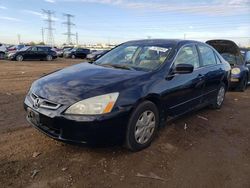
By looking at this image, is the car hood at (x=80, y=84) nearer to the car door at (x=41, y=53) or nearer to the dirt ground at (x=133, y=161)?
the dirt ground at (x=133, y=161)

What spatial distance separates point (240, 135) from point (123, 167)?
7.98 feet

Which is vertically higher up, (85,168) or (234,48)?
(234,48)

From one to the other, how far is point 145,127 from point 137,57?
4.49ft

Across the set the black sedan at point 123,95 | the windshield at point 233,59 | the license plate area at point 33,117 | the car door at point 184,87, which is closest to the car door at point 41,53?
the windshield at point 233,59

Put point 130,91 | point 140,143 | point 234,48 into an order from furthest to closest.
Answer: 1. point 234,48
2. point 140,143
3. point 130,91

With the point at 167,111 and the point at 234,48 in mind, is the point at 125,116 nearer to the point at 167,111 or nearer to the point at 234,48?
the point at 167,111

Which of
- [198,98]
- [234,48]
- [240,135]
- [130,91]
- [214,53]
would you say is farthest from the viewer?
[234,48]

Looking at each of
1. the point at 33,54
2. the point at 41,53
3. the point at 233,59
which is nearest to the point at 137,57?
the point at 233,59

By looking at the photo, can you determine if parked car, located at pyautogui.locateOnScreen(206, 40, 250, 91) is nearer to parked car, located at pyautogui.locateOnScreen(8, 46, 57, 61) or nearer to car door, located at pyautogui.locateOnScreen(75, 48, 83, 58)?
parked car, located at pyautogui.locateOnScreen(8, 46, 57, 61)

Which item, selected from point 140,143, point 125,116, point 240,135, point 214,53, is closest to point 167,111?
point 140,143

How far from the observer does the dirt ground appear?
3018mm

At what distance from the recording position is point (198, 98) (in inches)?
197

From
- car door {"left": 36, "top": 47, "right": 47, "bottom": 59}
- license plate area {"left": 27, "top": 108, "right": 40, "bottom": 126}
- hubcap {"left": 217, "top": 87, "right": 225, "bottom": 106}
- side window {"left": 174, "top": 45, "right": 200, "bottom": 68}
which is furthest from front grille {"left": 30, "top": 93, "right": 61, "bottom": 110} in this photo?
car door {"left": 36, "top": 47, "right": 47, "bottom": 59}

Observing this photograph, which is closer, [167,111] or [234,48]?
[167,111]
